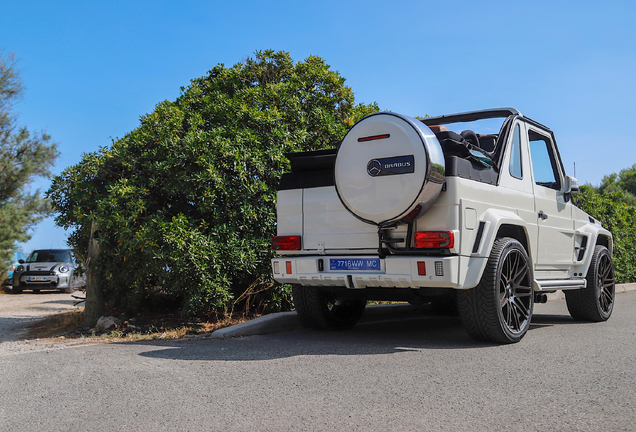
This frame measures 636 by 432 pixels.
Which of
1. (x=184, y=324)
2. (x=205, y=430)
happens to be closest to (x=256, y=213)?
(x=184, y=324)

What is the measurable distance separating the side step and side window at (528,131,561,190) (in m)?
1.21

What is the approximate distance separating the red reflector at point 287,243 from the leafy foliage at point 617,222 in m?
11.5

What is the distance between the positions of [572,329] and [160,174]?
19.4 feet

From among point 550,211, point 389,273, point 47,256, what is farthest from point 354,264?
point 47,256

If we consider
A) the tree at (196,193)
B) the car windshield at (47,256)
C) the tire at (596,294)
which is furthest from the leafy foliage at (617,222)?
the car windshield at (47,256)

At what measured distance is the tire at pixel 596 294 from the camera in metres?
7.66

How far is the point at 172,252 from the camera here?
6.95 m

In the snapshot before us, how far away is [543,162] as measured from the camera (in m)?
7.02

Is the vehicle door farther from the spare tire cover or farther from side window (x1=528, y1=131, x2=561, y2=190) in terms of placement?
the spare tire cover

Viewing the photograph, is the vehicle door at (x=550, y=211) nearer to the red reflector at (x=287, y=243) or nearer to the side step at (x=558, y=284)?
the side step at (x=558, y=284)

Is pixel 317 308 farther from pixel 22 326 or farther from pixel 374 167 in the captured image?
pixel 22 326

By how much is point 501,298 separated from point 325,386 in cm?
253

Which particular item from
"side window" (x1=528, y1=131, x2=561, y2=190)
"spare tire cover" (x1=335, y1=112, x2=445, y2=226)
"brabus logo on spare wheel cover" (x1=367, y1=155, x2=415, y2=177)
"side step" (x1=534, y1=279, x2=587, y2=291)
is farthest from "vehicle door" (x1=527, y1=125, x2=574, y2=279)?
"brabus logo on spare wheel cover" (x1=367, y1=155, x2=415, y2=177)

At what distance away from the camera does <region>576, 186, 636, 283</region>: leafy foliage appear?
15.1 meters
